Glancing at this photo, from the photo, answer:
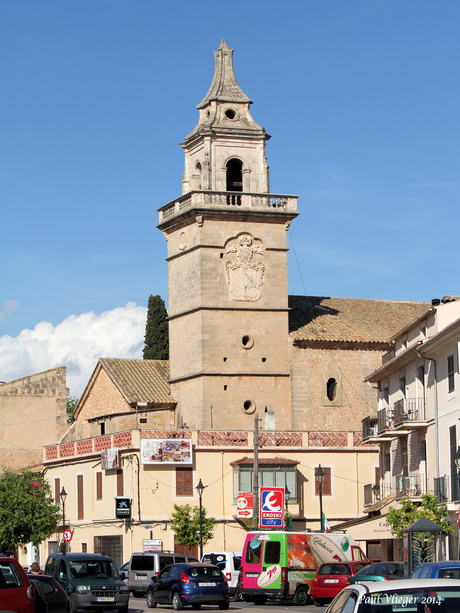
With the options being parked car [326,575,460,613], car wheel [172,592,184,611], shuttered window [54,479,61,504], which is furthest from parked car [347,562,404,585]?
shuttered window [54,479,61,504]

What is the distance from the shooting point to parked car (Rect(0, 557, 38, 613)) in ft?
53.6

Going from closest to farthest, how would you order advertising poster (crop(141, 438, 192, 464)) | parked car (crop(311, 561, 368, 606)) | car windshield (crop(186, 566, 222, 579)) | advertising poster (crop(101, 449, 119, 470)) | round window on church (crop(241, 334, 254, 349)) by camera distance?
car windshield (crop(186, 566, 222, 579))
parked car (crop(311, 561, 368, 606))
advertising poster (crop(141, 438, 192, 464))
advertising poster (crop(101, 449, 119, 470))
round window on church (crop(241, 334, 254, 349))

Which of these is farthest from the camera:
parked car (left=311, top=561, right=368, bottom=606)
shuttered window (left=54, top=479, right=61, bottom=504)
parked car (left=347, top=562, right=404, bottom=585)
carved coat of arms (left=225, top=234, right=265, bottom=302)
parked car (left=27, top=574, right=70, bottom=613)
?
shuttered window (left=54, top=479, right=61, bottom=504)

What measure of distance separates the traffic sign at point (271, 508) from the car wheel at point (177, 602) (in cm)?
1285

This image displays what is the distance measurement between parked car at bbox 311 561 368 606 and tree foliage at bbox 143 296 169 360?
35.8m

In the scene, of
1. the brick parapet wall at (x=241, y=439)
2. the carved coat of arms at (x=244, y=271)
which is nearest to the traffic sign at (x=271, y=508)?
the brick parapet wall at (x=241, y=439)

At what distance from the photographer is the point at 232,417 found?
5275 centimetres

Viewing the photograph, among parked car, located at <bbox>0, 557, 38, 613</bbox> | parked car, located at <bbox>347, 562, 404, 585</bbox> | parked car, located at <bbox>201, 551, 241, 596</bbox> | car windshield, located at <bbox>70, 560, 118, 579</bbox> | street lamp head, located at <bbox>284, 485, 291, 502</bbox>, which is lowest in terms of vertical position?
parked car, located at <bbox>201, 551, 241, 596</bbox>

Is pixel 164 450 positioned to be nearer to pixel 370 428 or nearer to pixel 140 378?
pixel 140 378

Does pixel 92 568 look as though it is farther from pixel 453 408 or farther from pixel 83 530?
pixel 83 530

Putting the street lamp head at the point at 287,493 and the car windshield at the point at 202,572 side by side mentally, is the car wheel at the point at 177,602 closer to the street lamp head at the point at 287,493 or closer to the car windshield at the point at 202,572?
the car windshield at the point at 202,572

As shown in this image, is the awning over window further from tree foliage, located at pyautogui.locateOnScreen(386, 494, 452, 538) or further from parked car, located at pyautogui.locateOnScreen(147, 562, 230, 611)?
parked car, located at pyautogui.locateOnScreen(147, 562, 230, 611)

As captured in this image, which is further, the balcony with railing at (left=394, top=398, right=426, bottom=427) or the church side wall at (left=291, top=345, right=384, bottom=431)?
the church side wall at (left=291, top=345, right=384, bottom=431)

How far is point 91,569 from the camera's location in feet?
91.8
